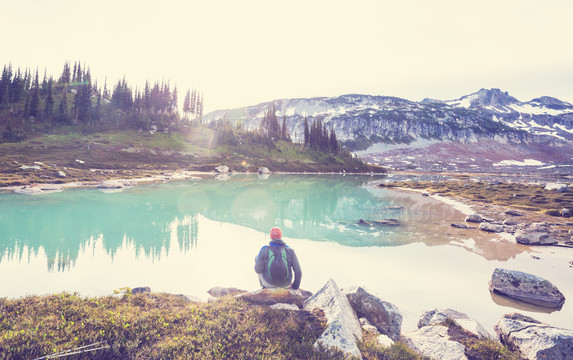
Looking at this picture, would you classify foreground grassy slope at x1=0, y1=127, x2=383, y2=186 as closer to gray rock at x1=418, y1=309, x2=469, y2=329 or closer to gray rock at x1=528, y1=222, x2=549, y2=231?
gray rock at x1=418, y1=309, x2=469, y2=329

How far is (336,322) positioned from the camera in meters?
7.30

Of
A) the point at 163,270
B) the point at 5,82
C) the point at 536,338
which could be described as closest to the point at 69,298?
the point at 163,270

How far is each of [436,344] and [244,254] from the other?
13259mm

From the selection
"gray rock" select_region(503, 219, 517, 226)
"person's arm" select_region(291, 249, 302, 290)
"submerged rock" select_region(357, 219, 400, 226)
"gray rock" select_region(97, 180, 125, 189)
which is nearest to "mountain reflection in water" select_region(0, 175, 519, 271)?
"submerged rock" select_region(357, 219, 400, 226)

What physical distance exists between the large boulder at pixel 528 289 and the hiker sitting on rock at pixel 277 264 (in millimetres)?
10317

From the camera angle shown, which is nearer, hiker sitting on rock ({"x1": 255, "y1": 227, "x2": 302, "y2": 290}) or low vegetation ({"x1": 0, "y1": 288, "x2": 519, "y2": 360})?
low vegetation ({"x1": 0, "y1": 288, "x2": 519, "y2": 360})

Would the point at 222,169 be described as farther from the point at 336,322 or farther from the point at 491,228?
the point at 336,322

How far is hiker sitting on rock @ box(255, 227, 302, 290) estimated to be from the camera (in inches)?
383

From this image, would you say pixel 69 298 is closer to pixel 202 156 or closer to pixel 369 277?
pixel 369 277

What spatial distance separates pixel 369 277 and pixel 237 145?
124742 millimetres

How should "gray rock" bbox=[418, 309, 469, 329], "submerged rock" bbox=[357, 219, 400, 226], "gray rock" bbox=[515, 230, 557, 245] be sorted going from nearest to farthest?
"gray rock" bbox=[418, 309, 469, 329], "gray rock" bbox=[515, 230, 557, 245], "submerged rock" bbox=[357, 219, 400, 226]

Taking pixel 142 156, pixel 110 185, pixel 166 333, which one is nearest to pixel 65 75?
pixel 142 156

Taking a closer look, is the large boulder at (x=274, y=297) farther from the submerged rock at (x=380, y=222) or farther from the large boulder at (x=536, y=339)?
the submerged rock at (x=380, y=222)

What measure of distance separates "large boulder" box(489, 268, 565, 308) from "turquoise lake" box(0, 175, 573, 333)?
0.49 m
